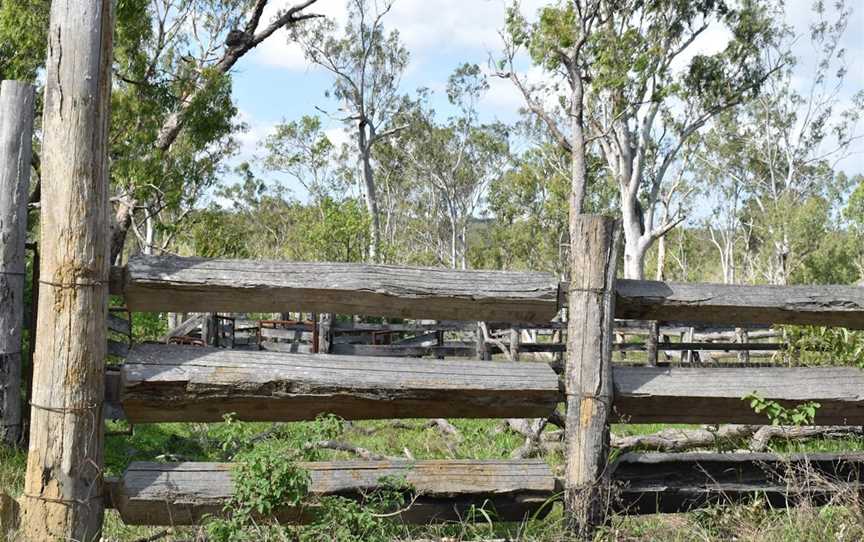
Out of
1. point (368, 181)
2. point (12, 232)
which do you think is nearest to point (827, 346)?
point (12, 232)

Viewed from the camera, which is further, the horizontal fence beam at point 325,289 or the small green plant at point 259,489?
the horizontal fence beam at point 325,289

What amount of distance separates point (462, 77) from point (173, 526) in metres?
39.6

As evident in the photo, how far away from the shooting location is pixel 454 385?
11.9 ft

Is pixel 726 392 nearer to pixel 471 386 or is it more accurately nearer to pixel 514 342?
pixel 471 386

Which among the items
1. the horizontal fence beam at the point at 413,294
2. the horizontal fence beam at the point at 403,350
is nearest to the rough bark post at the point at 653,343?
the horizontal fence beam at the point at 403,350

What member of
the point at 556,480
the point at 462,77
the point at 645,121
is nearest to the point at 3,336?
the point at 556,480

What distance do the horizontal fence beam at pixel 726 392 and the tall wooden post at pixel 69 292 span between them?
2.34 m

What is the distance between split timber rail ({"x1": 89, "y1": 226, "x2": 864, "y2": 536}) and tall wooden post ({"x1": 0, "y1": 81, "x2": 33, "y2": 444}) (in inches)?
107

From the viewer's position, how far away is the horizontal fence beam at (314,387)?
3.49 m

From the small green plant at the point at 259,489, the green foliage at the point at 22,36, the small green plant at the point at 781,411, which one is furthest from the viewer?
the green foliage at the point at 22,36

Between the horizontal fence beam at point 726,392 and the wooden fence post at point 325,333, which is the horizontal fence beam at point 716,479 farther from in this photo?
the wooden fence post at point 325,333

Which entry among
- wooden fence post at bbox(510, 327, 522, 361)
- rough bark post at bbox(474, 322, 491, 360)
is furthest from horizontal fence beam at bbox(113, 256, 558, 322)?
rough bark post at bbox(474, 322, 491, 360)

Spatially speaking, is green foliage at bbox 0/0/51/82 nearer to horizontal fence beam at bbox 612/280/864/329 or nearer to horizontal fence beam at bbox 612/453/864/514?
horizontal fence beam at bbox 612/280/864/329

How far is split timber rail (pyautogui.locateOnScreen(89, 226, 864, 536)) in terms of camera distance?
3510 millimetres
